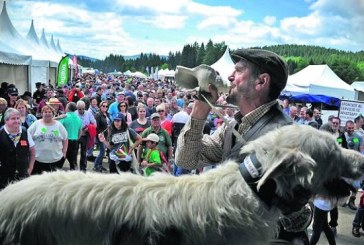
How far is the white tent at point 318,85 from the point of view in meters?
26.7

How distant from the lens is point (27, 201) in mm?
1718

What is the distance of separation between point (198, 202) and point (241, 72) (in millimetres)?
1090

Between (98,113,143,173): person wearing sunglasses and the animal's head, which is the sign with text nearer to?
(98,113,143,173): person wearing sunglasses

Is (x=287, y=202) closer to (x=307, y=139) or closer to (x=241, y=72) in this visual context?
(x=307, y=139)

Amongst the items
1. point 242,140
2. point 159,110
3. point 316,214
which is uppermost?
point 242,140

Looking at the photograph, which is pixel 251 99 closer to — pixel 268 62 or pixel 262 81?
pixel 262 81

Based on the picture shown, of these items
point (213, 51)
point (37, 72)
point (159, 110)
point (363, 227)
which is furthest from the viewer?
point (213, 51)

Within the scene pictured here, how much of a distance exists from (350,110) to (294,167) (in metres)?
14.4

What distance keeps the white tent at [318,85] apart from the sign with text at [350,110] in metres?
11.1

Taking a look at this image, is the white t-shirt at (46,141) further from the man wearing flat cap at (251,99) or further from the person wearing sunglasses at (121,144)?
the man wearing flat cap at (251,99)

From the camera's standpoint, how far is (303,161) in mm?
1723

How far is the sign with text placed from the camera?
14.6m

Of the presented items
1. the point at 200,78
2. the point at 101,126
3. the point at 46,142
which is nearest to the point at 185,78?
the point at 200,78

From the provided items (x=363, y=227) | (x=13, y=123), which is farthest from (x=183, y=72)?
(x=363, y=227)
